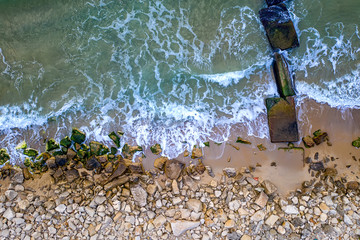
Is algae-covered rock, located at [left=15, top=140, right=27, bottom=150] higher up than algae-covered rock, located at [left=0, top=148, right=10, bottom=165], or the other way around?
algae-covered rock, located at [left=15, top=140, right=27, bottom=150]

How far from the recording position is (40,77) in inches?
272

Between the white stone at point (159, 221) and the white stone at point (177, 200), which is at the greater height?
the white stone at point (177, 200)

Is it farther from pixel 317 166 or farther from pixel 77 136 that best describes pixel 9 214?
pixel 317 166

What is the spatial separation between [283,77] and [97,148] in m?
5.32

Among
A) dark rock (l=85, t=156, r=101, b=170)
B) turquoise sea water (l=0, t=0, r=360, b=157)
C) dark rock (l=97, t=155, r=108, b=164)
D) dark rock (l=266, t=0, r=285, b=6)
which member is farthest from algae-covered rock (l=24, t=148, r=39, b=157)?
dark rock (l=266, t=0, r=285, b=6)

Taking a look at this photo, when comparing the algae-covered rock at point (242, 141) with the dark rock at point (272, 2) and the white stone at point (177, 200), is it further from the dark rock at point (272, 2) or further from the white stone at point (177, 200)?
the dark rock at point (272, 2)

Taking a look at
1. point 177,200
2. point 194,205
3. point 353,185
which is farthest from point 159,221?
point 353,185

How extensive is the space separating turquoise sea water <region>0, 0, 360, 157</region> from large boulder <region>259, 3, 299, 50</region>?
309 mm

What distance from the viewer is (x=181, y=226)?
594 cm

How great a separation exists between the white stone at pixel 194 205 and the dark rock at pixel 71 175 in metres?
3.06

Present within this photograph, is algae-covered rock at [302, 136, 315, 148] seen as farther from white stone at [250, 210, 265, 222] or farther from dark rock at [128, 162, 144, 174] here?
dark rock at [128, 162, 144, 174]

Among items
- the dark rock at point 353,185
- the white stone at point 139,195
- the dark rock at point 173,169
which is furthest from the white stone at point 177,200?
the dark rock at point 353,185

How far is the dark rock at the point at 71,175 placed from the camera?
635cm

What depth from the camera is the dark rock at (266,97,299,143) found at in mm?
6164
